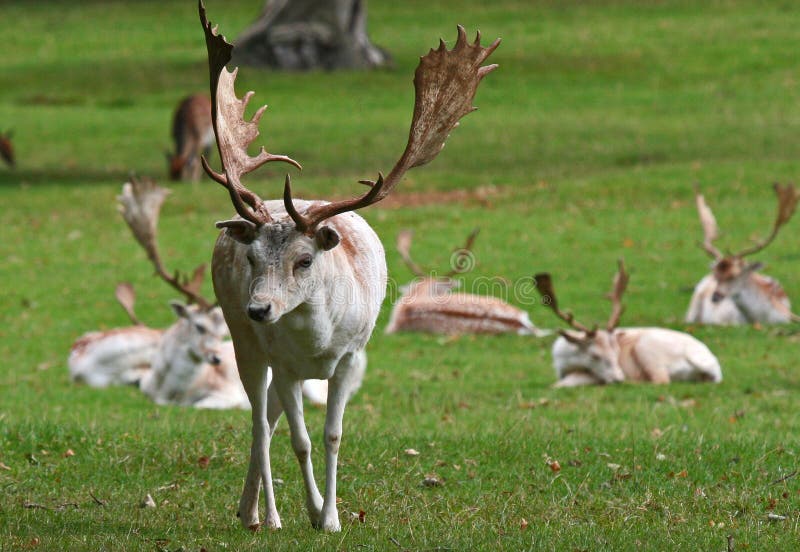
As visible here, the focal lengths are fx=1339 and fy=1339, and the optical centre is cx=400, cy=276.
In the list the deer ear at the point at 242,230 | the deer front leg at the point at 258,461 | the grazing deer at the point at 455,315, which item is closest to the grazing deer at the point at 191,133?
the grazing deer at the point at 455,315

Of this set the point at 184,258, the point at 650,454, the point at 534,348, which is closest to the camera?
the point at 650,454

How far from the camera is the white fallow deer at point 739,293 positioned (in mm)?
15117

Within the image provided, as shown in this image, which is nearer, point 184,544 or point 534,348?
point 184,544

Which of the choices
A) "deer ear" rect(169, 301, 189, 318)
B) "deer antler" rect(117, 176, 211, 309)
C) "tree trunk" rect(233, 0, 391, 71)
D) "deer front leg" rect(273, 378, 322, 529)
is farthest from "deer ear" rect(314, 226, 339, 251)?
"tree trunk" rect(233, 0, 391, 71)

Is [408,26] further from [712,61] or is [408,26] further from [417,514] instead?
[417,514]

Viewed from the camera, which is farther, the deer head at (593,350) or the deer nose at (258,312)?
the deer head at (593,350)

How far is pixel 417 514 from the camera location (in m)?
6.33

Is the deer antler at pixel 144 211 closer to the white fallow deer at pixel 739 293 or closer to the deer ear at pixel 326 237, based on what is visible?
the deer ear at pixel 326 237

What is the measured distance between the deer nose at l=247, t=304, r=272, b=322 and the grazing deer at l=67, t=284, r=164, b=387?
774 cm

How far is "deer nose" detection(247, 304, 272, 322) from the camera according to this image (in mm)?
5184

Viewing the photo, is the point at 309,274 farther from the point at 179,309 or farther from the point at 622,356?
the point at 622,356

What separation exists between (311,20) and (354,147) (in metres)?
7.71

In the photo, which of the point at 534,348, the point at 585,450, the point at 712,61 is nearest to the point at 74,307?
the point at 534,348

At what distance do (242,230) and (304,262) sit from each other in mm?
285
